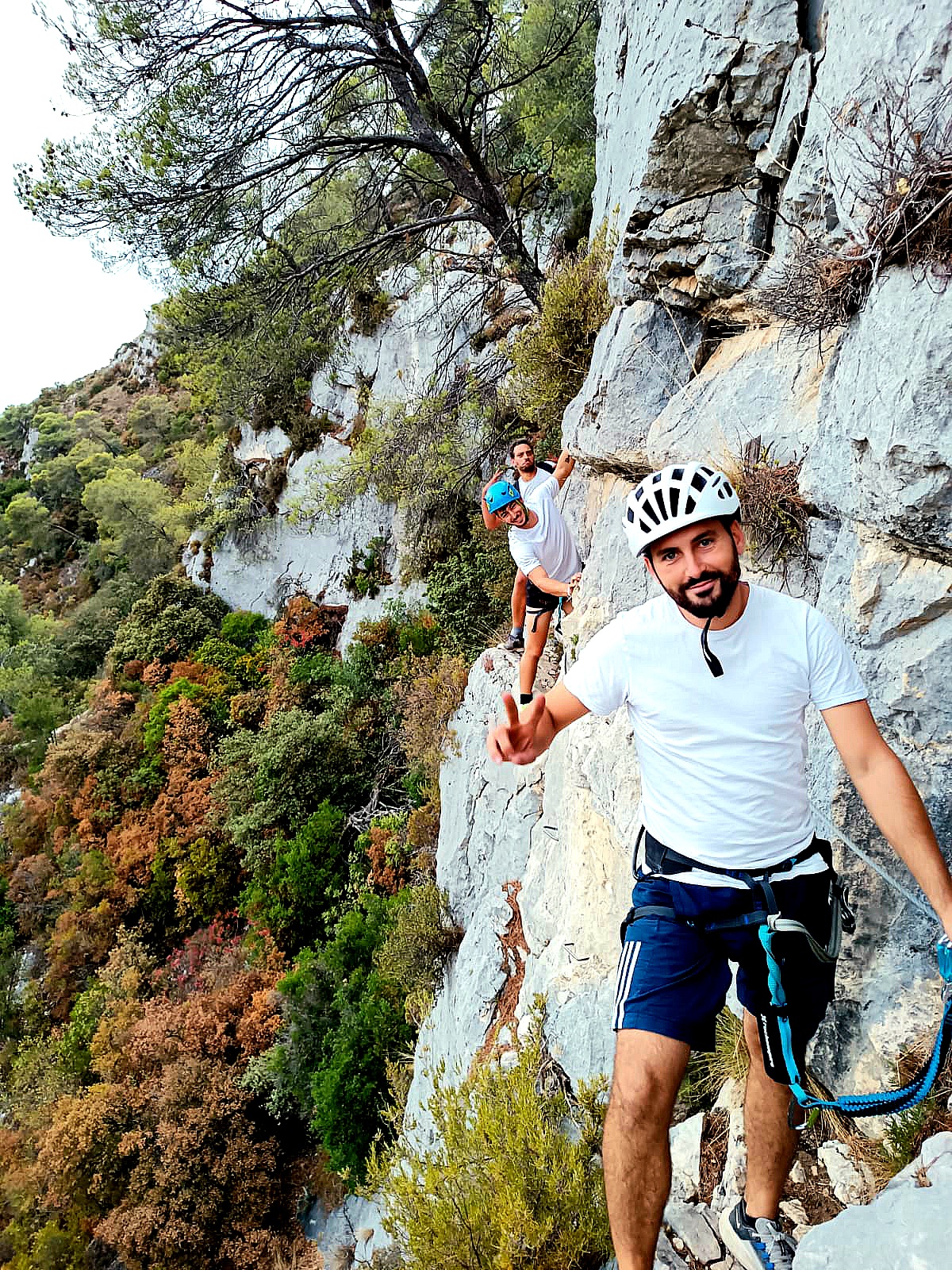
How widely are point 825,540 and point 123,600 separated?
2470cm

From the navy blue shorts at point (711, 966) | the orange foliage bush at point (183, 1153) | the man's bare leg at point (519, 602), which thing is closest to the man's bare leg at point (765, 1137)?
the navy blue shorts at point (711, 966)

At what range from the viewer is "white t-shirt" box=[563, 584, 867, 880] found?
1897 mm

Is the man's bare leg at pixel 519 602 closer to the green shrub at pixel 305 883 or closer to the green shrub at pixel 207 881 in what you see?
the green shrub at pixel 305 883

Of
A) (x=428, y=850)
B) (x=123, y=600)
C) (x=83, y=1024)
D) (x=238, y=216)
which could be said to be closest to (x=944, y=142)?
(x=238, y=216)

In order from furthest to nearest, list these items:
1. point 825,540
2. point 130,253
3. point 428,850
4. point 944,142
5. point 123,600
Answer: point 123,600
point 428,850
point 130,253
point 825,540
point 944,142

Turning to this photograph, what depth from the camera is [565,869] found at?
472 centimetres

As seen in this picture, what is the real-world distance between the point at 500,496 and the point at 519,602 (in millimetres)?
1528

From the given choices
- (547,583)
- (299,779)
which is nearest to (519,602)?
(547,583)

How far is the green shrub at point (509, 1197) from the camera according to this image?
8.80 feet

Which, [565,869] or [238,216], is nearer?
[565,869]

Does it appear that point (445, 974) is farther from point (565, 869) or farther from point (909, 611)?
point (909, 611)

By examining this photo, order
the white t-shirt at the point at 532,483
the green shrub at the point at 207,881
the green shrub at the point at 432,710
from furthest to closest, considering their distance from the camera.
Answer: the green shrub at the point at 207,881 → the green shrub at the point at 432,710 → the white t-shirt at the point at 532,483

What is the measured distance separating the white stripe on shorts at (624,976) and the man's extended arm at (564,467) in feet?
14.5

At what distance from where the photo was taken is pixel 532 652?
5496 mm
